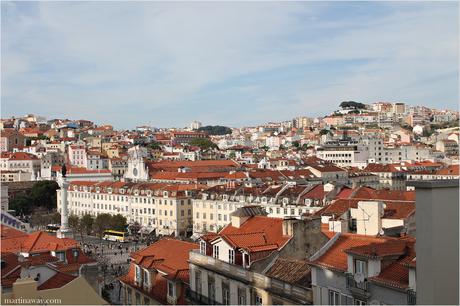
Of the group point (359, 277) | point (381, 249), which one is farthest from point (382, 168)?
point (359, 277)

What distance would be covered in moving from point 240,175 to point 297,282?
64.7 metres

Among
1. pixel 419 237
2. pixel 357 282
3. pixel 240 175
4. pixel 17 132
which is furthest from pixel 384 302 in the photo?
pixel 17 132

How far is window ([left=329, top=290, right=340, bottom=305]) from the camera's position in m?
14.3

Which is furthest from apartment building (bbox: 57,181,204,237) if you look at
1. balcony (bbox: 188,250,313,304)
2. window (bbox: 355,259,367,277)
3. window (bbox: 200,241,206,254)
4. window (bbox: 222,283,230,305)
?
window (bbox: 355,259,367,277)

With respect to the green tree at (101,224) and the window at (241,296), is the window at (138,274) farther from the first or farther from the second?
the green tree at (101,224)

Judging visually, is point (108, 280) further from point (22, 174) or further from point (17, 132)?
point (17, 132)

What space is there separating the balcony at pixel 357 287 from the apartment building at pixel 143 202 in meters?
52.5

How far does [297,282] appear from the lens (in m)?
15.5

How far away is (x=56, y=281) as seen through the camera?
15.6 meters

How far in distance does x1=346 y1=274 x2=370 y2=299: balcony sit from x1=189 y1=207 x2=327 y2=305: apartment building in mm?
1724

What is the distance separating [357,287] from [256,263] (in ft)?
13.5

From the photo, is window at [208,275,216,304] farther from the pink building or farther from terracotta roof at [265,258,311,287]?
the pink building

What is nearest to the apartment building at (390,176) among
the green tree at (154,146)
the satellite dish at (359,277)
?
the green tree at (154,146)

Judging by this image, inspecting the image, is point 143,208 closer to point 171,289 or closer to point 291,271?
point 171,289
